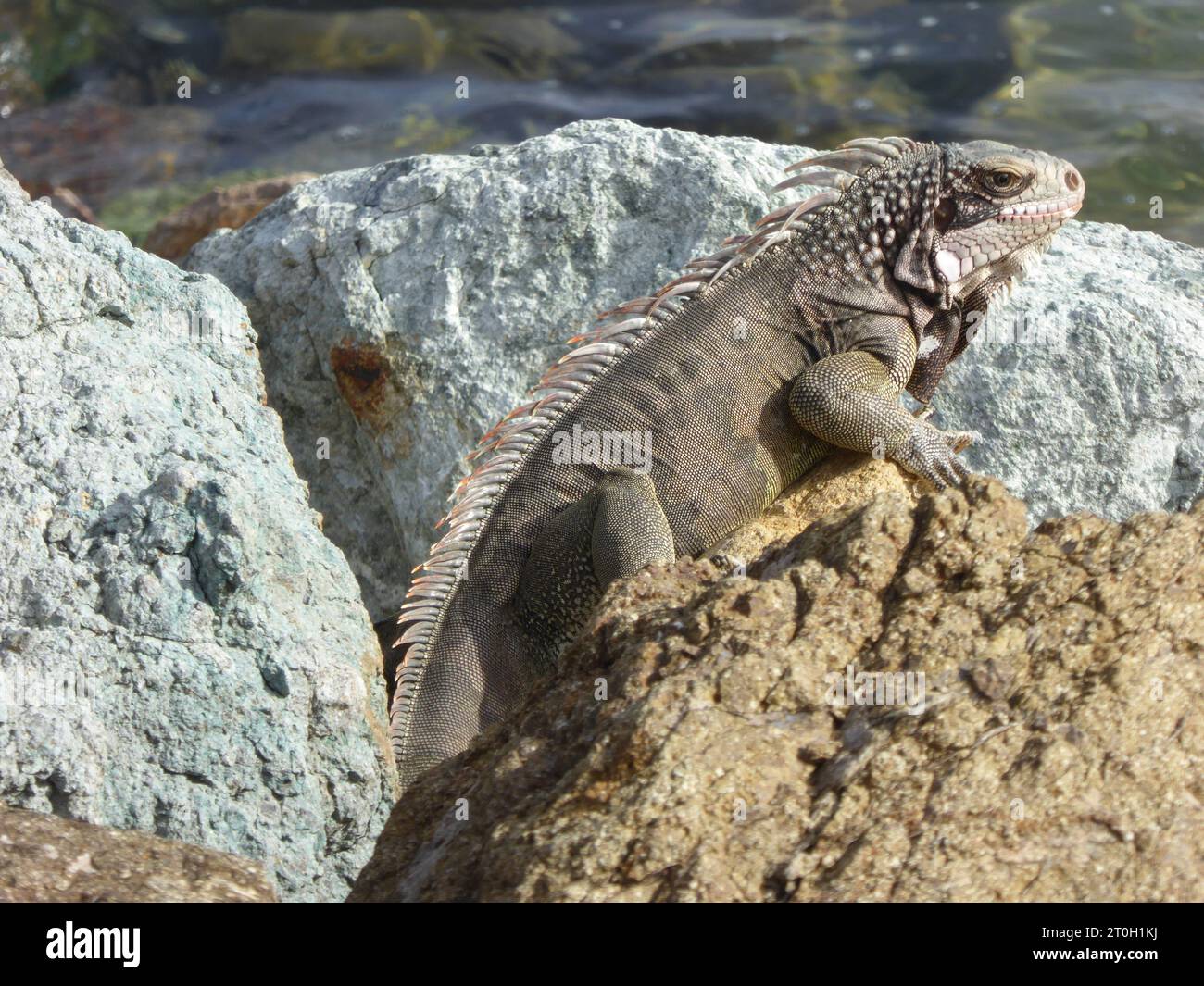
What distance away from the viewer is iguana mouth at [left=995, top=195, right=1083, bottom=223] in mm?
5508

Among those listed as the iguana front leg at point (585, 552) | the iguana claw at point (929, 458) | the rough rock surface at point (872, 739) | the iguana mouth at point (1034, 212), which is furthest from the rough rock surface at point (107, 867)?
the iguana mouth at point (1034, 212)

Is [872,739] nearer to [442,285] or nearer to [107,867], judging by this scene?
[107,867]

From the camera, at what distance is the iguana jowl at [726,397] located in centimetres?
531

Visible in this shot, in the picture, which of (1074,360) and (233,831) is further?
(1074,360)

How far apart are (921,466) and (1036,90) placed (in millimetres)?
11094

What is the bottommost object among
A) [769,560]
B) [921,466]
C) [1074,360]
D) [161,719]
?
[161,719]

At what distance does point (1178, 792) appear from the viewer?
117 inches

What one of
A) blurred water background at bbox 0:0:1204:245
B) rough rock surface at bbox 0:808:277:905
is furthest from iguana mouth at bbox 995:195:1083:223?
blurred water background at bbox 0:0:1204:245

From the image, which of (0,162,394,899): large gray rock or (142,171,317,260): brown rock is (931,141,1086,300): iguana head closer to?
(0,162,394,899): large gray rock

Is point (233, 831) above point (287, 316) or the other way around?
the other way around

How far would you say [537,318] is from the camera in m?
6.07

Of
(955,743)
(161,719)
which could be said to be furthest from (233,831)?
(955,743)
